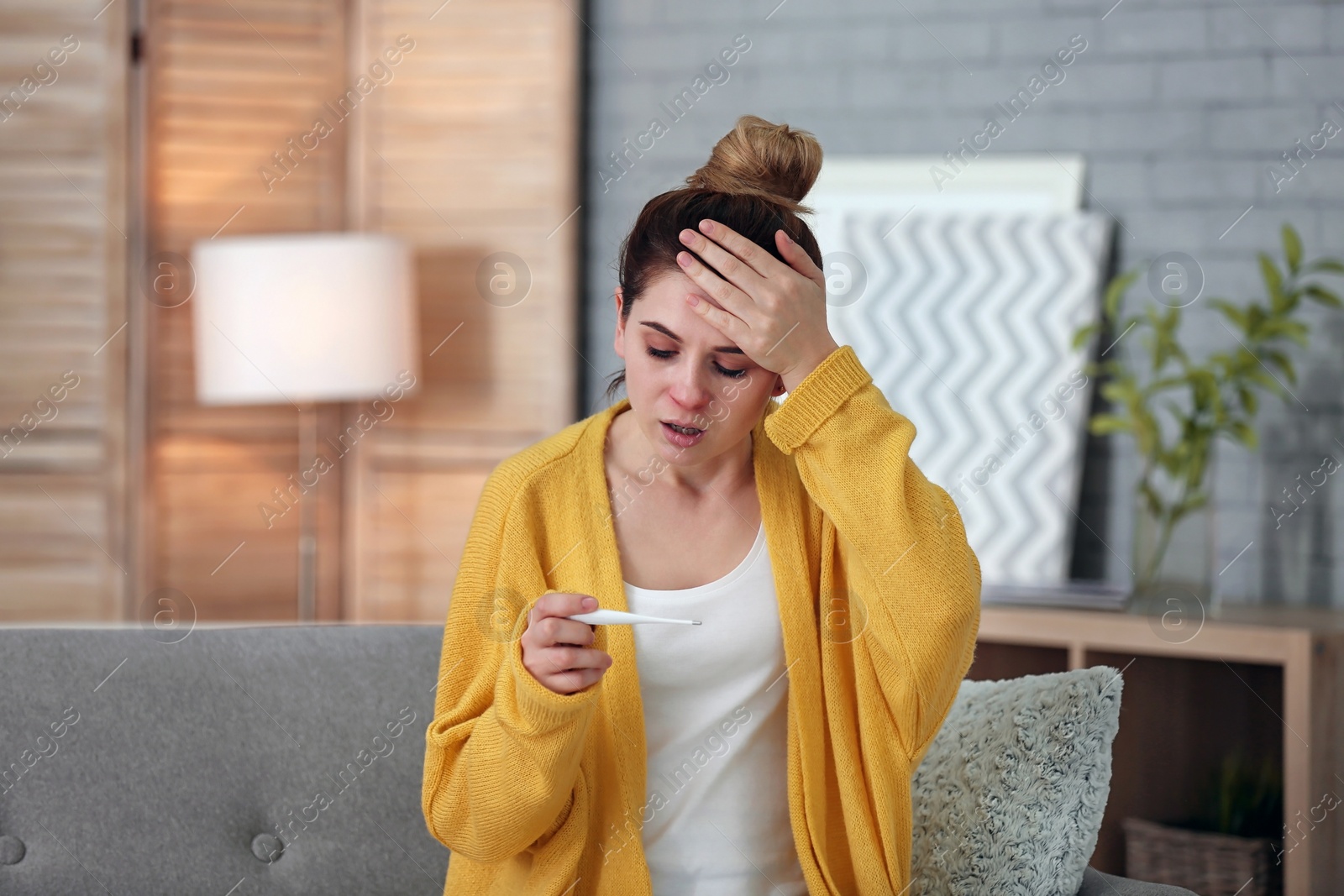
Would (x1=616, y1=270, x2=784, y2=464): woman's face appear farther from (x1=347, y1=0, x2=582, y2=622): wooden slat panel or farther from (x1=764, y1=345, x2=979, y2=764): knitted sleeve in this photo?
(x1=347, y1=0, x2=582, y2=622): wooden slat panel

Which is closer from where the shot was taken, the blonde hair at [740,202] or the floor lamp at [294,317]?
the blonde hair at [740,202]

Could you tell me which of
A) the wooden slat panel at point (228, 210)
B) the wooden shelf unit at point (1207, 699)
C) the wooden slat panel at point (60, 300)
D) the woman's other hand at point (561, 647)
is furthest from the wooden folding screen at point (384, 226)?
the woman's other hand at point (561, 647)

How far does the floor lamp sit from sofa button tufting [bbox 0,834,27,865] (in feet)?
5.45

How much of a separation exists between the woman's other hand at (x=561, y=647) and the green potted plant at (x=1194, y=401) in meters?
1.70

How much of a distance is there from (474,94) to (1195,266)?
6.05ft

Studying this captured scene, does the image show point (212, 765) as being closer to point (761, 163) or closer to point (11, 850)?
point (11, 850)

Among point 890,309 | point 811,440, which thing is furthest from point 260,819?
point 890,309

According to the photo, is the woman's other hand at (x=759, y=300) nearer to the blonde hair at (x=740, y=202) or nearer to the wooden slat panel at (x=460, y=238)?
the blonde hair at (x=740, y=202)

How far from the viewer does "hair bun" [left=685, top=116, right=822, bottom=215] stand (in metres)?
1.35

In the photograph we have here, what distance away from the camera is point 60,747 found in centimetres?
149

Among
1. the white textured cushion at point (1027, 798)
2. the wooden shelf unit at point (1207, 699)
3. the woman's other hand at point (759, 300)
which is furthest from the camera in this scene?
the wooden shelf unit at point (1207, 699)

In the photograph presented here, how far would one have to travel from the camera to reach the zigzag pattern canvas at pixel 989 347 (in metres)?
2.86

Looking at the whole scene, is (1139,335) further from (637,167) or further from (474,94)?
(474,94)

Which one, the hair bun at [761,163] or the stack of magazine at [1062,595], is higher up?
the hair bun at [761,163]
